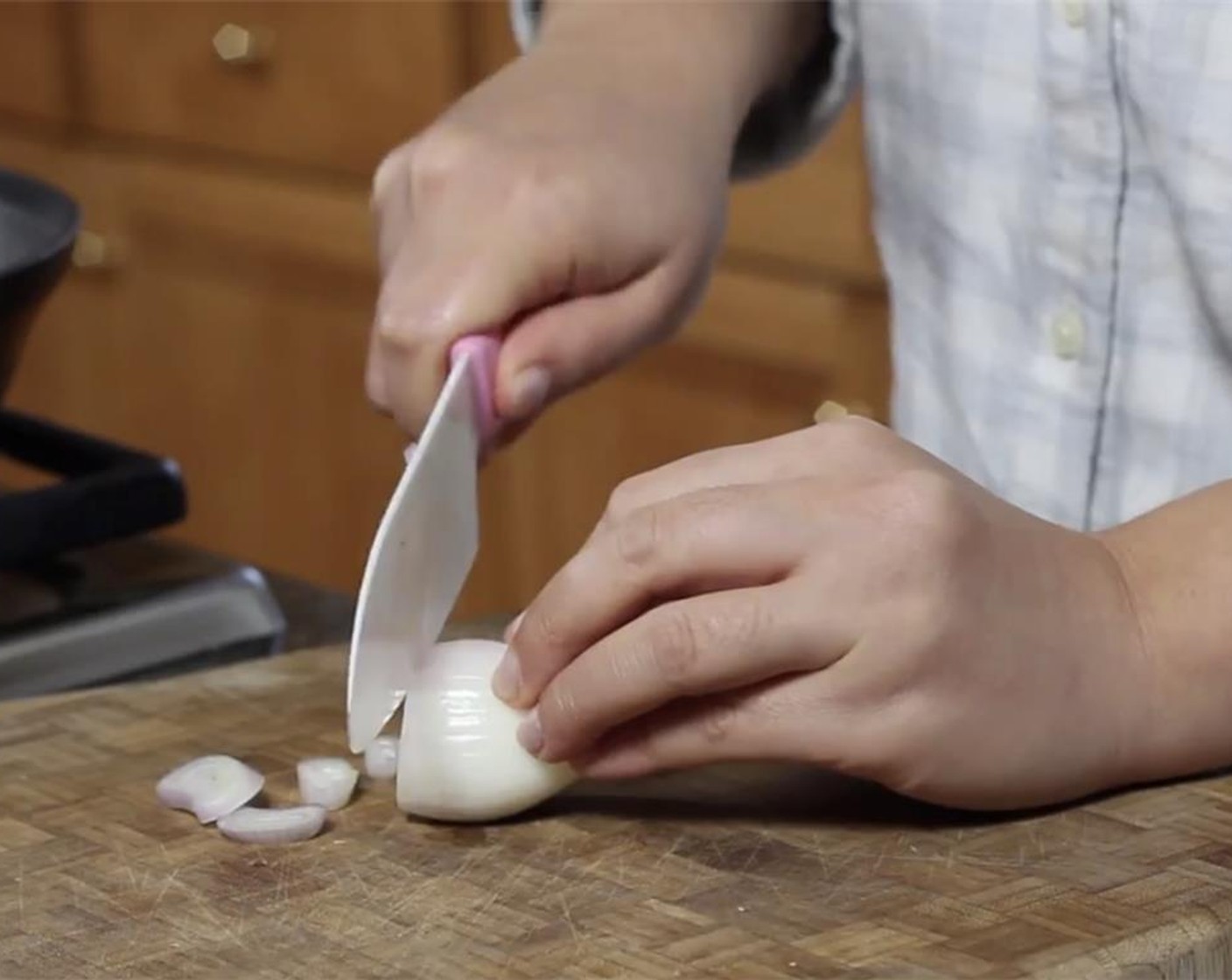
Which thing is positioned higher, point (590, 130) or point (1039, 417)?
point (590, 130)

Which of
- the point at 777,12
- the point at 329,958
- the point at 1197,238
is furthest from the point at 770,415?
the point at 329,958

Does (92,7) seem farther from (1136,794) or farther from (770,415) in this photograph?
(1136,794)

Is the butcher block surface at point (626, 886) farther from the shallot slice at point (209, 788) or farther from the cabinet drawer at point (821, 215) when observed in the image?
the cabinet drawer at point (821, 215)

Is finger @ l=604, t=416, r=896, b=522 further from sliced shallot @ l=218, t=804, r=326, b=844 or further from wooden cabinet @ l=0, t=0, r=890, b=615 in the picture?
wooden cabinet @ l=0, t=0, r=890, b=615

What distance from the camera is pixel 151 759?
0.72 m

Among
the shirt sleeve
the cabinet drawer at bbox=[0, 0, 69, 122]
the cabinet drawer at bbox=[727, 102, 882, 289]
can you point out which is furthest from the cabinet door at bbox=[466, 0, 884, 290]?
the cabinet drawer at bbox=[0, 0, 69, 122]

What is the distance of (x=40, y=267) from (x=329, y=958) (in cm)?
35

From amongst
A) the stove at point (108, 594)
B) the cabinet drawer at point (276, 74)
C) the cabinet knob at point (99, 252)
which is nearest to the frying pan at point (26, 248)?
the stove at point (108, 594)

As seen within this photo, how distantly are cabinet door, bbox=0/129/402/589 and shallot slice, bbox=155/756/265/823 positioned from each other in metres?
1.13

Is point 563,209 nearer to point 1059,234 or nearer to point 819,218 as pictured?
point 1059,234

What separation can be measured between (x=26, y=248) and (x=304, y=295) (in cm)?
91

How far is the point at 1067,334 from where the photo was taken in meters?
0.83

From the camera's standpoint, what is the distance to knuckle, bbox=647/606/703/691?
24.3 inches

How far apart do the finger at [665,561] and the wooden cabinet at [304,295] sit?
85 centimetres
